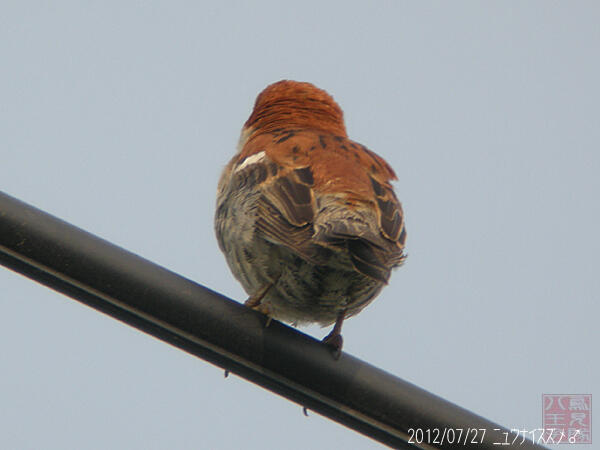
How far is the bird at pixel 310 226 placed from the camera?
5.39 m

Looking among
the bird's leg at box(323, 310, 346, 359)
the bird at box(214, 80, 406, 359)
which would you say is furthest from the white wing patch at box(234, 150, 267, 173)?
the bird's leg at box(323, 310, 346, 359)

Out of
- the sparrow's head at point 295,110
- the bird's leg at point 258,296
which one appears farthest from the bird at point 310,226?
the sparrow's head at point 295,110

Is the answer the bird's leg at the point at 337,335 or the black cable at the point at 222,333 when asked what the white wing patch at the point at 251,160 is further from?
the black cable at the point at 222,333

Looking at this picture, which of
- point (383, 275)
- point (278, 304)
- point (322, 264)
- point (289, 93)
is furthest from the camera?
point (289, 93)

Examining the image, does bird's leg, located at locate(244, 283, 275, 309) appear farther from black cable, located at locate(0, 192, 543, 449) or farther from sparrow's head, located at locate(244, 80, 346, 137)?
sparrow's head, located at locate(244, 80, 346, 137)

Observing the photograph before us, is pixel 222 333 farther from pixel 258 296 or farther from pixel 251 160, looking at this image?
pixel 251 160

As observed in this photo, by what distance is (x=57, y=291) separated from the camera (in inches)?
159

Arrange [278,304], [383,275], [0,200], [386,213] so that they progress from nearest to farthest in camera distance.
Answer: [0,200] → [383,275] → [386,213] → [278,304]

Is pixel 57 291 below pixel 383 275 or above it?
below

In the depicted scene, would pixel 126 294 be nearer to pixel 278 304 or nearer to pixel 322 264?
pixel 322 264

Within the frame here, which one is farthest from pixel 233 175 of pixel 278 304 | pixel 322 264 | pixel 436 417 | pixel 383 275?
pixel 436 417

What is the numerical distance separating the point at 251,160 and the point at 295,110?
5.79ft

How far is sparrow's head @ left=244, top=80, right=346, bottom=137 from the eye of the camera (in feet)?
27.0

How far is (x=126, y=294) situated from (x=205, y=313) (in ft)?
1.28
